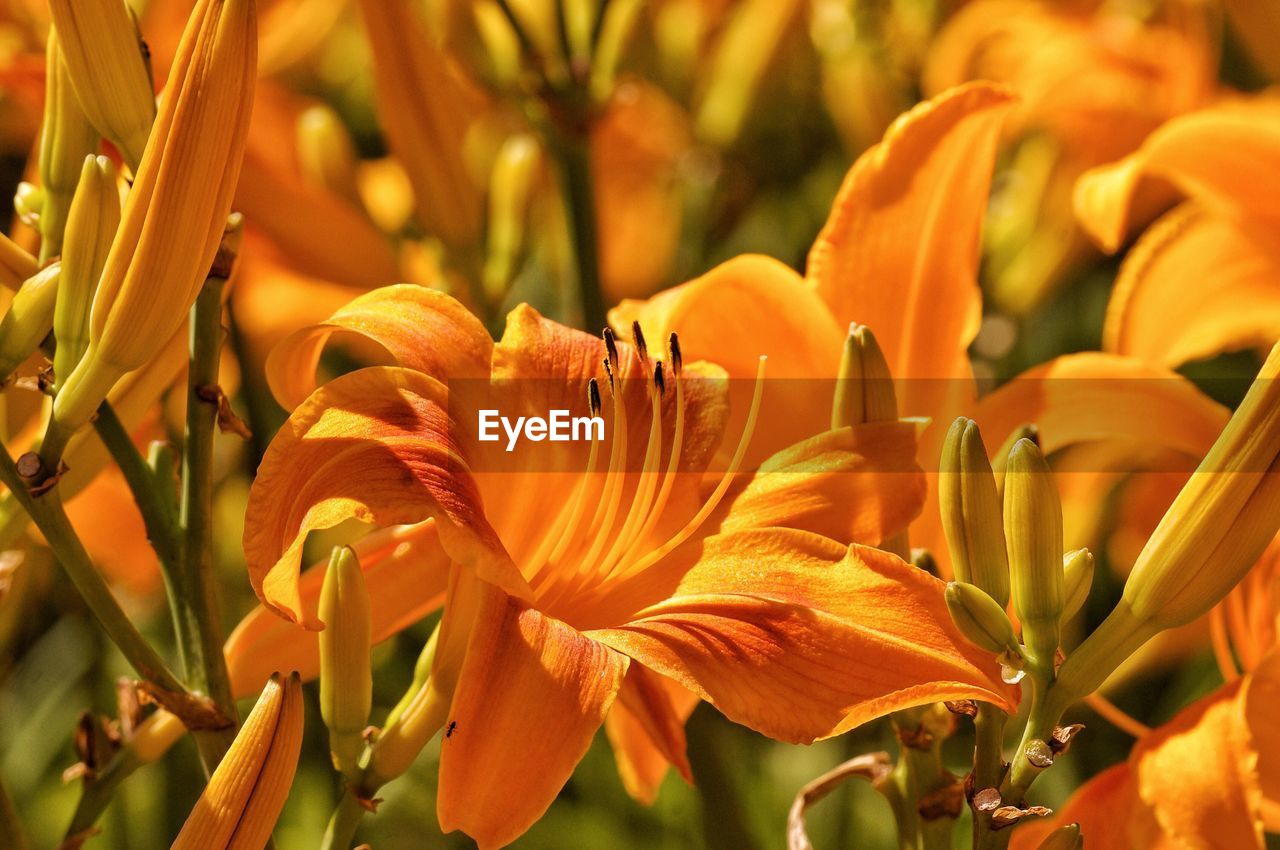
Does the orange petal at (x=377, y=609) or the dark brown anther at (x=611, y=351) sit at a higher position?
the dark brown anther at (x=611, y=351)

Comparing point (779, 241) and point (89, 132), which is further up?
point (89, 132)

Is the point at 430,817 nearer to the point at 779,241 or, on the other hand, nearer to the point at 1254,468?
the point at 779,241

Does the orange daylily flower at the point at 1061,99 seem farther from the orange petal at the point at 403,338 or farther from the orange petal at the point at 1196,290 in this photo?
the orange petal at the point at 403,338

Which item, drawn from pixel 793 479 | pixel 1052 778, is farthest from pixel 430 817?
pixel 793 479

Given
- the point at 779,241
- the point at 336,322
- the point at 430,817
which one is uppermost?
the point at 336,322

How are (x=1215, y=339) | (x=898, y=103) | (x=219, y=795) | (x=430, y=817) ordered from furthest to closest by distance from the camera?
(x=898, y=103) < (x=430, y=817) < (x=1215, y=339) < (x=219, y=795)

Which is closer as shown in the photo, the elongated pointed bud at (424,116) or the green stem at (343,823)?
the green stem at (343,823)

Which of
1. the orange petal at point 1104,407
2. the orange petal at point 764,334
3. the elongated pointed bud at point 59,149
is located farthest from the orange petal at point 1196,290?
the elongated pointed bud at point 59,149
